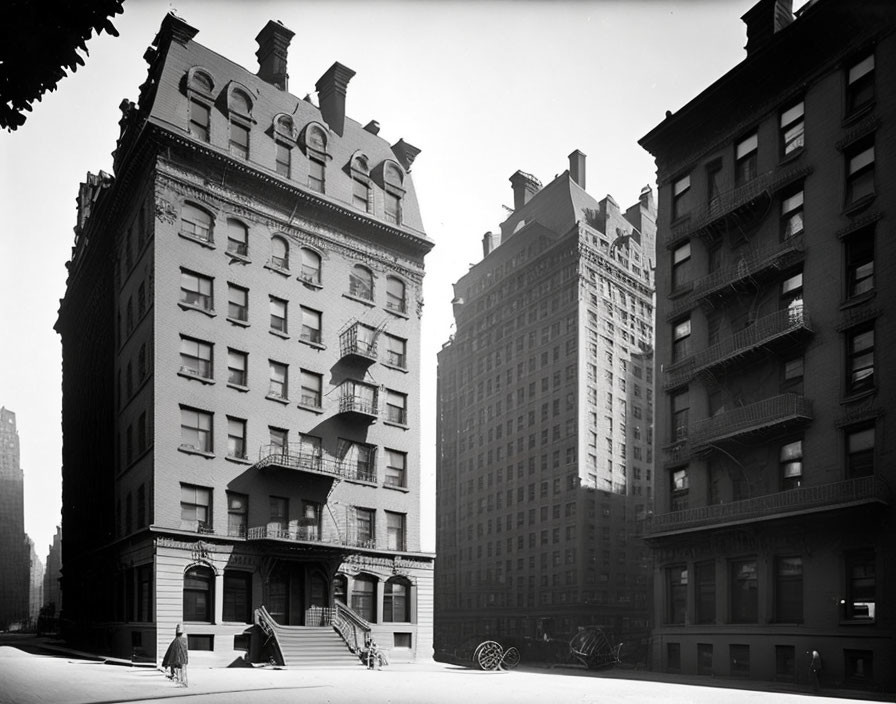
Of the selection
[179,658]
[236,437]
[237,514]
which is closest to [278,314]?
[236,437]

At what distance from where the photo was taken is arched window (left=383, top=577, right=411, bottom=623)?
46.6 metres

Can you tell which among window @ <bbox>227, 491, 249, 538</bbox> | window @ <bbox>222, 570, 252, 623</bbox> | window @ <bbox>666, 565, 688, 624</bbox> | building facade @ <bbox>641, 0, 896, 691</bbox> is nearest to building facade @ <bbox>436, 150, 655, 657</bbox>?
window @ <bbox>666, 565, 688, 624</bbox>

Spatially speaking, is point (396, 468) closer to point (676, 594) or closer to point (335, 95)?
point (676, 594)

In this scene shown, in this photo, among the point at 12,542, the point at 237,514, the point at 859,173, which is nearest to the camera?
the point at 859,173

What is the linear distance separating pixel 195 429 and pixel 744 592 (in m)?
26.0

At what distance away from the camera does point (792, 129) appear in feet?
140

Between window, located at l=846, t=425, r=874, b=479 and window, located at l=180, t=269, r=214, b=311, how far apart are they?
28.7 metres

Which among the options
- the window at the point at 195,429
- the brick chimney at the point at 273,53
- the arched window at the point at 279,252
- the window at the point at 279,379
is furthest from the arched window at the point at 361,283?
the window at the point at 195,429

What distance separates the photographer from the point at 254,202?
4538 centimetres

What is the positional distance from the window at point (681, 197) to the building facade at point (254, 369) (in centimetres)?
1449

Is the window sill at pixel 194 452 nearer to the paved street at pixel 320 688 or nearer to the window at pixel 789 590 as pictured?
the paved street at pixel 320 688

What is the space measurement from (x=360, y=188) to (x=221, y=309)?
1144 cm

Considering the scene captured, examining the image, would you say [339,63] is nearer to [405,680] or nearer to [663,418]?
[663,418]

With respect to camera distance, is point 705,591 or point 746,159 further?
point 746,159
